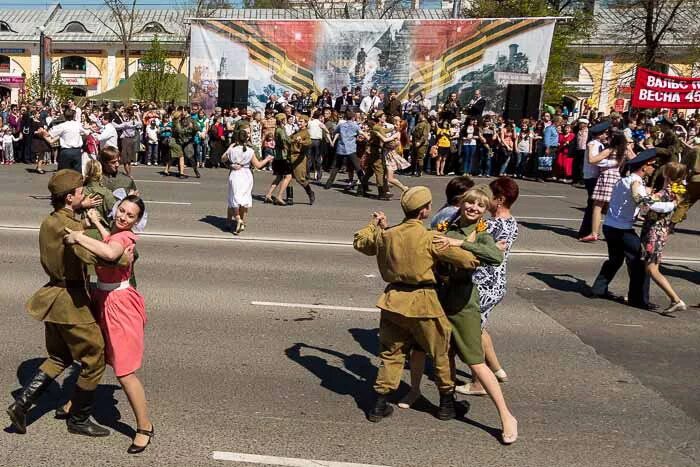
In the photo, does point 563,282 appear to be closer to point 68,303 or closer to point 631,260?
point 631,260

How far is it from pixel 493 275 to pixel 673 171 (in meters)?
3.72

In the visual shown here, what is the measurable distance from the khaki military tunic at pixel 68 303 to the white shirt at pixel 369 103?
21.7 metres

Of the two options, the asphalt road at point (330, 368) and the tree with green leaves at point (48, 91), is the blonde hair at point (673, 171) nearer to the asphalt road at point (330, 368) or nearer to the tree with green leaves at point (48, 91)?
the asphalt road at point (330, 368)

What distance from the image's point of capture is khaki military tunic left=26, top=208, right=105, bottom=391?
4.96m

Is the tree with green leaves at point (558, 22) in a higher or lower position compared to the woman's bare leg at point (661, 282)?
higher

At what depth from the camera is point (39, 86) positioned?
3575 centimetres

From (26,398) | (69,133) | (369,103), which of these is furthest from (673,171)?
(369,103)

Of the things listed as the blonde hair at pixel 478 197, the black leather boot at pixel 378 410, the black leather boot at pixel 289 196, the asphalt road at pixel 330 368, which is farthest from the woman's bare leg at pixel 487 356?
the black leather boot at pixel 289 196

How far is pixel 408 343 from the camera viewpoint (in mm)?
5496

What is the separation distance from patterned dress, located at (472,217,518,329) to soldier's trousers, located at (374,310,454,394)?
28.4 inches

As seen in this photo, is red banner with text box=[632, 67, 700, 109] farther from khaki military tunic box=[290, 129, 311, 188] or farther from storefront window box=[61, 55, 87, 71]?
storefront window box=[61, 55, 87, 71]

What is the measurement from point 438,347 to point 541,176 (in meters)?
18.1

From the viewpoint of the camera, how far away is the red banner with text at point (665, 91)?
21656 mm

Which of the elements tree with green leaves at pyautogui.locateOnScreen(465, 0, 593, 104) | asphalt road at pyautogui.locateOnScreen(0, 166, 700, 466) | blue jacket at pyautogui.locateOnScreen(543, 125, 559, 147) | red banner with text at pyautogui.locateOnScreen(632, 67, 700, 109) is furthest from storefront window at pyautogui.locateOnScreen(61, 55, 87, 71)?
asphalt road at pyautogui.locateOnScreen(0, 166, 700, 466)
